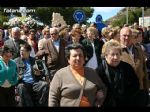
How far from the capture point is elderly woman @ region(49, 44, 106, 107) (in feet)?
18.0

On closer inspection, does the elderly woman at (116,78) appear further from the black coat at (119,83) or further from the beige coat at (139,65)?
the beige coat at (139,65)

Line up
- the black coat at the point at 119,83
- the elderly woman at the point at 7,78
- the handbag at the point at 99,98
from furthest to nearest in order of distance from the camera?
the elderly woman at the point at 7,78 → the black coat at the point at 119,83 → the handbag at the point at 99,98

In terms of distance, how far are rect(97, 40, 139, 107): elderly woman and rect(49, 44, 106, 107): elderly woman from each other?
0.30 meters

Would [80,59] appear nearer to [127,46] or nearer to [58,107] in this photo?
[58,107]

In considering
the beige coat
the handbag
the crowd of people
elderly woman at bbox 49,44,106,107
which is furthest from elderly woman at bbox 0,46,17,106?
the handbag

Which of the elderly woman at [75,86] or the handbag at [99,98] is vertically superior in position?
the elderly woman at [75,86]

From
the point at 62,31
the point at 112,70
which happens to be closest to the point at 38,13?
the point at 62,31

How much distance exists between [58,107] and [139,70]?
86.9 inches

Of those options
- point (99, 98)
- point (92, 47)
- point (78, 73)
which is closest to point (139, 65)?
point (99, 98)

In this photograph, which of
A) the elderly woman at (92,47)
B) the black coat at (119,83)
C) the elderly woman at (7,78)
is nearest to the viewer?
the black coat at (119,83)

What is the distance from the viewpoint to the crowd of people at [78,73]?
5.56 meters

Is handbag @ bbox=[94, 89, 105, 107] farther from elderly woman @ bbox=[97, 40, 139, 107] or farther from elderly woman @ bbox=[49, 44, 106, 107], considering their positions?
elderly woman @ bbox=[97, 40, 139, 107]

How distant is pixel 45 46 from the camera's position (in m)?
9.65

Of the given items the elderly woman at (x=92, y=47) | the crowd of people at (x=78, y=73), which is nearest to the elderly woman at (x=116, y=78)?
the crowd of people at (x=78, y=73)
